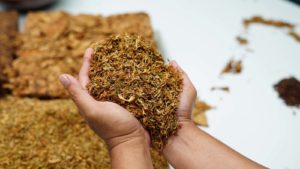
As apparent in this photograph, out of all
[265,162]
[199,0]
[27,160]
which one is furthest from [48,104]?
[199,0]

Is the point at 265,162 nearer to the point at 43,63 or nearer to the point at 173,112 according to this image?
the point at 173,112

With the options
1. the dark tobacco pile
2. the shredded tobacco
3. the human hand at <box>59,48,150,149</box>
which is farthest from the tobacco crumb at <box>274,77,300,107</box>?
the human hand at <box>59,48,150,149</box>

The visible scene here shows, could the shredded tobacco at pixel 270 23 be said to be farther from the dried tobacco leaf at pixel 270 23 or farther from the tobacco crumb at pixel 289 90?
the tobacco crumb at pixel 289 90

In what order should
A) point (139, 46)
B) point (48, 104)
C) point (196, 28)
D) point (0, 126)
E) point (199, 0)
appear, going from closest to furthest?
point (139, 46), point (0, 126), point (48, 104), point (196, 28), point (199, 0)

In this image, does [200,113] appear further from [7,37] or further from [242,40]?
[7,37]

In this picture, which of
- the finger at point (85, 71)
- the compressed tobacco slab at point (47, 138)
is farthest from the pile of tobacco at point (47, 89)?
the finger at point (85, 71)

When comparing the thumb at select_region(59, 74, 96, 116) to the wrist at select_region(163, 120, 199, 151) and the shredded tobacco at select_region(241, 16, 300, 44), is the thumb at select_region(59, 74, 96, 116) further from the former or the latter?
the shredded tobacco at select_region(241, 16, 300, 44)
